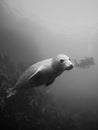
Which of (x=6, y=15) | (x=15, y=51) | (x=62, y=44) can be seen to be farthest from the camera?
(x=62, y=44)

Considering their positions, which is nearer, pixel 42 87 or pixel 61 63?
pixel 61 63

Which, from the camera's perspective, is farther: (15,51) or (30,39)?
(30,39)

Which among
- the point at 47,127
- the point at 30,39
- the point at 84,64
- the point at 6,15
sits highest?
the point at 6,15

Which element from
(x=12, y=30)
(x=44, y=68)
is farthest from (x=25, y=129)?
(x=12, y=30)

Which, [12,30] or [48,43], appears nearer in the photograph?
[12,30]

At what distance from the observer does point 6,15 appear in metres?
27.4

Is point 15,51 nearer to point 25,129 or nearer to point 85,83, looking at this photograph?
point 25,129

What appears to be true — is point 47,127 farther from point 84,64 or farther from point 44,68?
point 84,64

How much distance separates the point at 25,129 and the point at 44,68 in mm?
5508

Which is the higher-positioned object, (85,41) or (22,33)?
(85,41)

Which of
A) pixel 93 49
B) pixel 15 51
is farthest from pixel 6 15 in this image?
pixel 93 49

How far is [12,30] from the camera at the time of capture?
25719mm

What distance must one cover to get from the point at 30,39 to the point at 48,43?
13412mm

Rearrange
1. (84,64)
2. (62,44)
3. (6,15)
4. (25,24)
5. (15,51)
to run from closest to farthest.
Answer: (84,64)
(15,51)
(6,15)
(25,24)
(62,44)
